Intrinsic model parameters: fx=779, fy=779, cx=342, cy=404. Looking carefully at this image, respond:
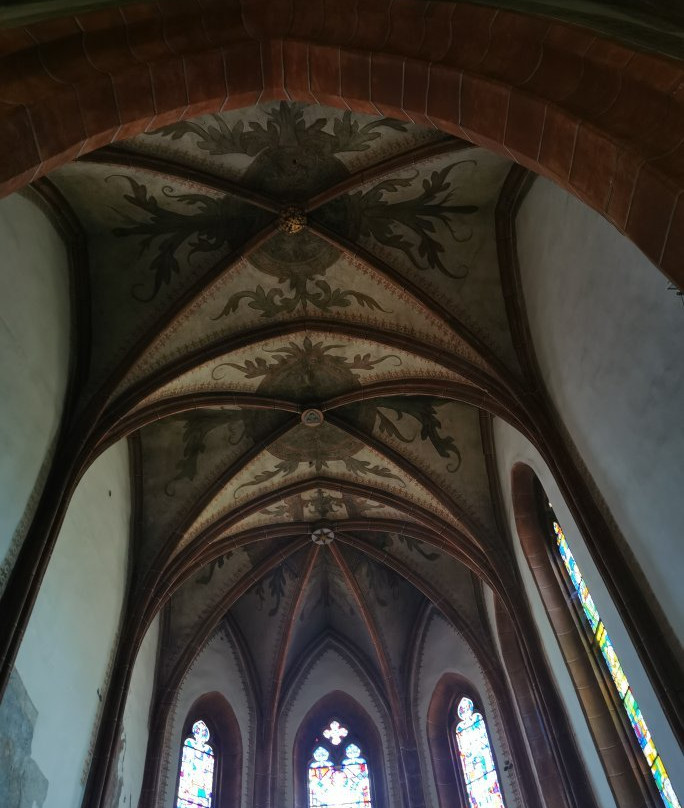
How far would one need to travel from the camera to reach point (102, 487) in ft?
35.4

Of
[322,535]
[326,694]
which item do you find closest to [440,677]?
[326,694]

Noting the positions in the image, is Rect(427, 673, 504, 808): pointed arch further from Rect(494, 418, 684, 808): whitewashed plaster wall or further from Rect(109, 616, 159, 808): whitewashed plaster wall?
Rect(109, 616, 159, 808): whitewashed plaster wall

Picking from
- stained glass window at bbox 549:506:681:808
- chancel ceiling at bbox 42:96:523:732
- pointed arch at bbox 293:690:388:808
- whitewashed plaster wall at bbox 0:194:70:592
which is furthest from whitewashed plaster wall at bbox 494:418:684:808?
whitewashed plaster wall at bbox 0:194:70:592

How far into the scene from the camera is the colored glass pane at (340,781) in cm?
1367

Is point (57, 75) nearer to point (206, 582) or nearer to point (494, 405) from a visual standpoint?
point (494, 405)

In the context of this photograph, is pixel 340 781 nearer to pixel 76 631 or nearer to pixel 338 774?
pixel 338 774

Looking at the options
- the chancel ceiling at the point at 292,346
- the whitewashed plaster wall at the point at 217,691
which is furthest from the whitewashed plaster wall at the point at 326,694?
the whitewashed plaster wall at the point at 217,691

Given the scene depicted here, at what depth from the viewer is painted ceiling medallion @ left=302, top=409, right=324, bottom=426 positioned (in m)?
12.3

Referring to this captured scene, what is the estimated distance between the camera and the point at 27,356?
829cm

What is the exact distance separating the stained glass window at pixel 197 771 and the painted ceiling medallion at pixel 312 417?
5919 mm

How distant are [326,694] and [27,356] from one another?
993 cm

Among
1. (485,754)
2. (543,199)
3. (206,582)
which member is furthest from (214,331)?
(485,754)

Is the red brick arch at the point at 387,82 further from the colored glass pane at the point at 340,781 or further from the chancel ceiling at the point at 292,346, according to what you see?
the colored glass pane at the point at 340,781

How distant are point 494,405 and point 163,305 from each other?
4.60 metres
